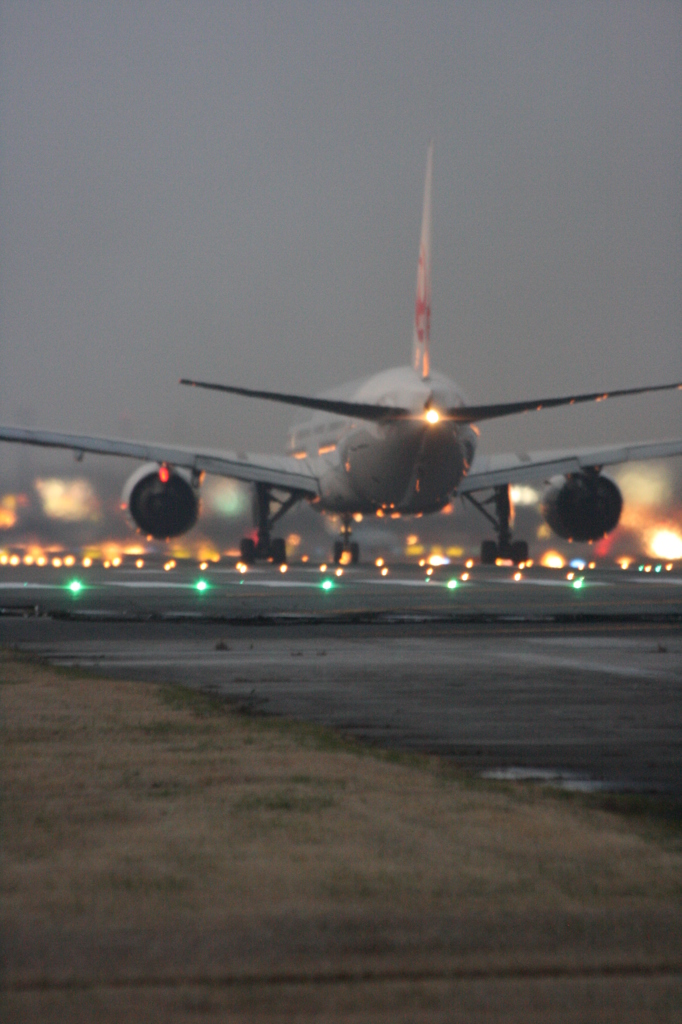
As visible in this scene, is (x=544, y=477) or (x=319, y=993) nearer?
(x=319, y=993)

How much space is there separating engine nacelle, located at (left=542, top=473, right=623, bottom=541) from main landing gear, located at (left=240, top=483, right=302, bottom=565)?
8.38 meters

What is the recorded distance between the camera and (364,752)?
7.00 metres

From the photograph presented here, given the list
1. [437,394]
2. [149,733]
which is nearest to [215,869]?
[149,733]

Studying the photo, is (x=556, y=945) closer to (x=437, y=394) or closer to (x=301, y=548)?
(x=437, y=394)

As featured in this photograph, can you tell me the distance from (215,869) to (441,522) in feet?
159

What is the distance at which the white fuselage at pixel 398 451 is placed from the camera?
3672 cm

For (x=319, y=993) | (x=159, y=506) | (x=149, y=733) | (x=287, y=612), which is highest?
(x=159, y=506)

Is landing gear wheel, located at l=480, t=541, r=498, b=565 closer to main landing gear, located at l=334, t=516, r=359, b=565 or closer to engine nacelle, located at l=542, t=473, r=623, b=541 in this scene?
engine nacelle, located at l=542, t=473, r=623, b=541

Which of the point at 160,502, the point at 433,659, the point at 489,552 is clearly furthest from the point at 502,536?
the point at 433,659

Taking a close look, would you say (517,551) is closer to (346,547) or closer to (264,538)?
(346,547)

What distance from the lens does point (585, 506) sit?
4272 centimetres

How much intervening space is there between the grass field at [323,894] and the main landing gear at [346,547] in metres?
38.5

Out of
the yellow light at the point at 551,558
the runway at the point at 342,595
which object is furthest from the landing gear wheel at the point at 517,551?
the yellow light at the point at 551,558

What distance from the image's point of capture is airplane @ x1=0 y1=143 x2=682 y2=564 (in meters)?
36.9
